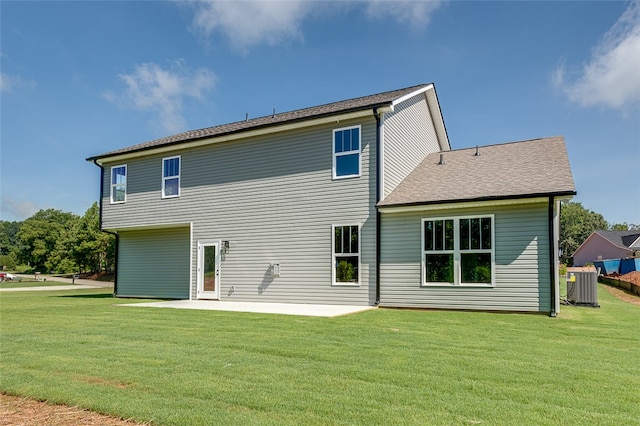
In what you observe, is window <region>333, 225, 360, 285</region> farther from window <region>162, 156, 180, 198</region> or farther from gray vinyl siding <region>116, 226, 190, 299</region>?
window <region>162, 156, 180, 198</region>

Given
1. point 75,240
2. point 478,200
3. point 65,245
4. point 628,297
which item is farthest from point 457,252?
point 65,245

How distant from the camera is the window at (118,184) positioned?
1702 centimetres

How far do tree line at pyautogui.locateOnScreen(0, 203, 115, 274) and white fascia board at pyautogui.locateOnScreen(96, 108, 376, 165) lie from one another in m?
27.0

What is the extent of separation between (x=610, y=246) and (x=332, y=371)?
189 feet

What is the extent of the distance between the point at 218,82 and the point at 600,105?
54.3ft

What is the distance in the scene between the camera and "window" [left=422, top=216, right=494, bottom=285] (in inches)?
415

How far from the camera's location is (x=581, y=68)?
1580 cm

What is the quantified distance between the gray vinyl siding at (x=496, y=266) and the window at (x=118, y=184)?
11.1 meters

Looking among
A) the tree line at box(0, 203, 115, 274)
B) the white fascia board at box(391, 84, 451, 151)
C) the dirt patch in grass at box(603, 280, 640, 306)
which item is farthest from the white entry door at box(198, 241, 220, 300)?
the tree line at box(0, 203, 115, 274)

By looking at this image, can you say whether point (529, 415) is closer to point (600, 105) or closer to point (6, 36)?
point (6, 36)

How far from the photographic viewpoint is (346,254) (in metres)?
12.1

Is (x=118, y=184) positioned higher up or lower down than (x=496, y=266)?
higher up

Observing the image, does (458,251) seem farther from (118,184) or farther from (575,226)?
(575,226)

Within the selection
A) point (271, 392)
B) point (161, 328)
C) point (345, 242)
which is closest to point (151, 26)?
point (345, 242)
